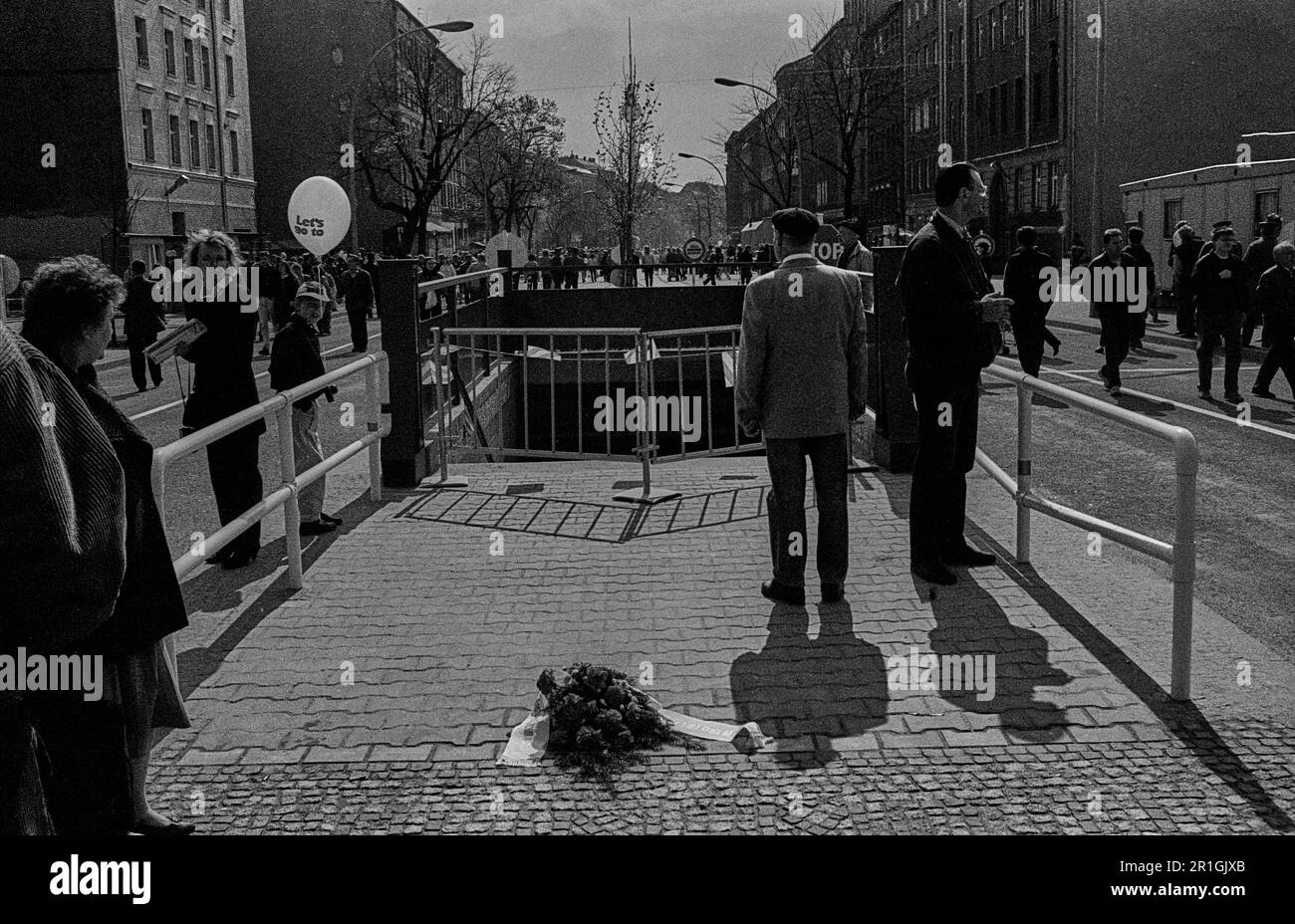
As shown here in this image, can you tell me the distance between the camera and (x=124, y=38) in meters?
46.0

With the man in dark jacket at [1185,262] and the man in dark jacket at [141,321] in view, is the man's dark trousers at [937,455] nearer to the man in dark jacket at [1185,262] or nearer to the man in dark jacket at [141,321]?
the man in dark jacket at [141,321]

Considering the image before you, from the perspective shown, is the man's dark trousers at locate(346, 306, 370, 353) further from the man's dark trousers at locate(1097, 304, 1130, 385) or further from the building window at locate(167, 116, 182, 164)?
the building window at locate(167, 116, 182, 164)

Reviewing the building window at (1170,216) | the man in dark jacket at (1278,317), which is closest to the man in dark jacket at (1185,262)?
the building window at (1170,216)

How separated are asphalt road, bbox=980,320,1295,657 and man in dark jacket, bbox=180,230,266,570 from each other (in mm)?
4637

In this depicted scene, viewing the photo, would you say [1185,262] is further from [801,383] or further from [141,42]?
[141,42]

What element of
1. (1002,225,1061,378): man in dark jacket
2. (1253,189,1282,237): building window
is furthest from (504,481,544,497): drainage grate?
(1253,189,1282,237): building window

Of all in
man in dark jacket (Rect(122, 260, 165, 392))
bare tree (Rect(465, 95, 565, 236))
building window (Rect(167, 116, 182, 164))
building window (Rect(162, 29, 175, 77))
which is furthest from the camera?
bare tree (Rect(465, 95, 565, 236))

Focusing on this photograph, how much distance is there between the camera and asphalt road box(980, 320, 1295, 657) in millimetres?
7078

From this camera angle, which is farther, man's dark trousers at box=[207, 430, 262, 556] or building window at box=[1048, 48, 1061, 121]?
building window at box=[1048, 48, 1061, 121]

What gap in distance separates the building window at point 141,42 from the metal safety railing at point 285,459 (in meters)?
43.1

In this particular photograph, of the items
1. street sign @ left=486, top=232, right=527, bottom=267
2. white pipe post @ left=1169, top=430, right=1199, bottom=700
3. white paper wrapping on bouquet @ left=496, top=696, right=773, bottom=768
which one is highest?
street sign @ left=486, top=232, right=527, bottom=267

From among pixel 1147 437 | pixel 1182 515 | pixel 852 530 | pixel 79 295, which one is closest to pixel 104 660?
pixel 79 295

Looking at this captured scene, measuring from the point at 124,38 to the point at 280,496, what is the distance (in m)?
44.7
